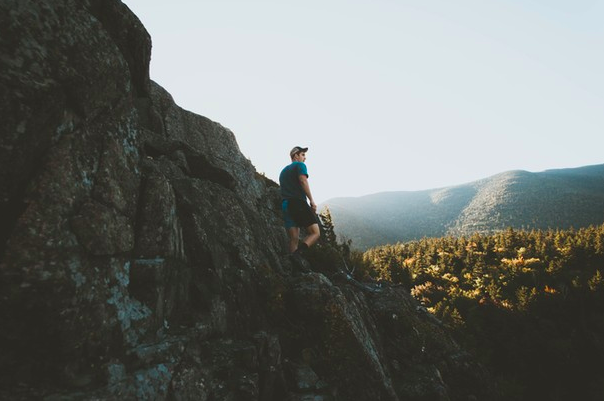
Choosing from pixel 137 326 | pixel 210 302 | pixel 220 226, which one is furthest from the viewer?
pixel 220 226

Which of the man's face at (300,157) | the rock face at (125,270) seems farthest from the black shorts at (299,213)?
the rock face at (125,270)

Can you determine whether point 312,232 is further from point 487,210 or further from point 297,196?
point 487,210

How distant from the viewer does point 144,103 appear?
814 centimetres

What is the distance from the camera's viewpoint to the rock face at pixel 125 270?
2.92m

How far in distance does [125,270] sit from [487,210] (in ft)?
506

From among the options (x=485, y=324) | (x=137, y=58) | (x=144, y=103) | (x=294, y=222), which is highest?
(x=144, y=103)

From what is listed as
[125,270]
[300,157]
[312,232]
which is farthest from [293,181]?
[125,270]

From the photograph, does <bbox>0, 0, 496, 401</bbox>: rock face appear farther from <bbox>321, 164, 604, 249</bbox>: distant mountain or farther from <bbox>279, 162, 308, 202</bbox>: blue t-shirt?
<bbox>321, 164, 604, 249</bbox>: distant mountain

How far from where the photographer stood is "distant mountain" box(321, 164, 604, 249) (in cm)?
11119

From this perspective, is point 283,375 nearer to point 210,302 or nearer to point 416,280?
point 210,302

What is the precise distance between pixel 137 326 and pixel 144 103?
6421 mm

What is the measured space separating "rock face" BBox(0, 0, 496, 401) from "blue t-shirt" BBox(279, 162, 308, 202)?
136 cm

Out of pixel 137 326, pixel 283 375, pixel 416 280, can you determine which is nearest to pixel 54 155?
pixel 137 326

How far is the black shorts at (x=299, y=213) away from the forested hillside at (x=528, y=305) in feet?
22.3
